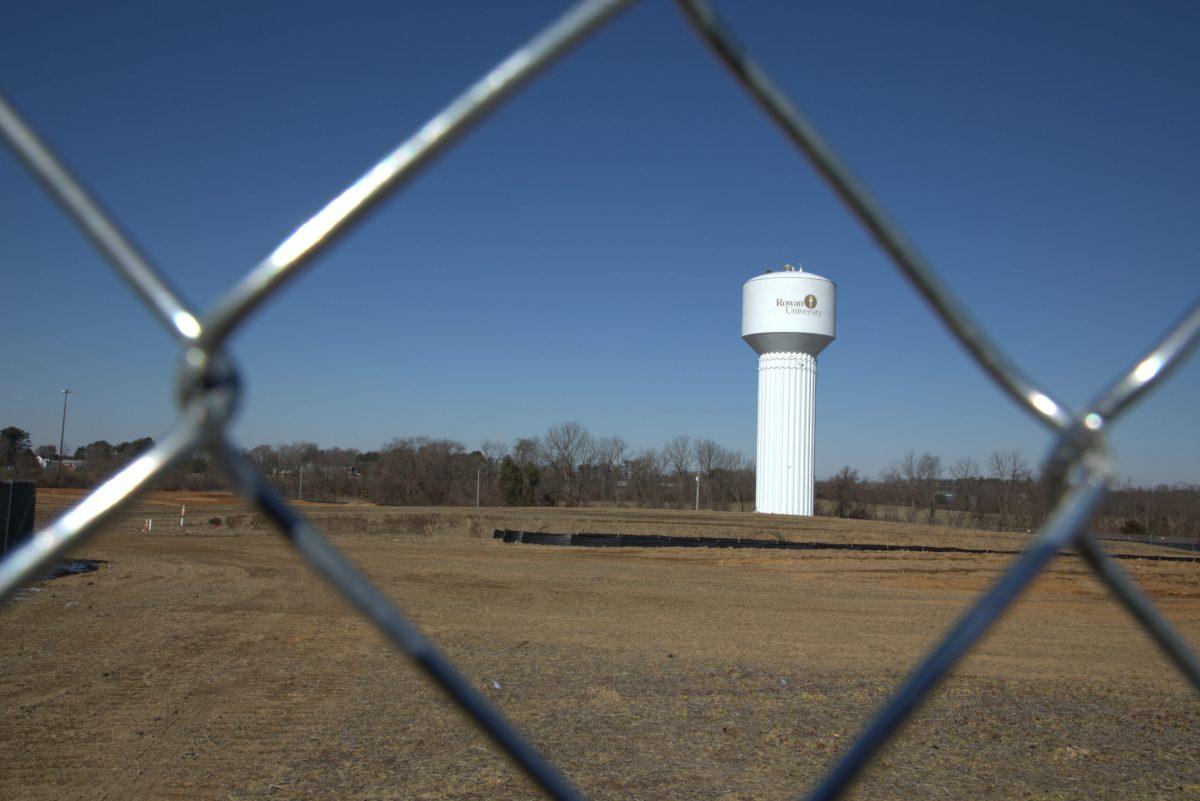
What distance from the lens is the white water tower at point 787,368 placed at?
4147cm

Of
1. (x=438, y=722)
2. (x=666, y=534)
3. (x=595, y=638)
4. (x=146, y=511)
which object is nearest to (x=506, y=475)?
(x=146, y=511)

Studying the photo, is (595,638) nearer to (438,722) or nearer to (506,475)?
(438,722)

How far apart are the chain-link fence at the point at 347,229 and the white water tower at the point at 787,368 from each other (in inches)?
1628

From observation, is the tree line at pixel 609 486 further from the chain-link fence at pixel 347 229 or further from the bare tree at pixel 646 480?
the chain-link fence at pixel 347 229

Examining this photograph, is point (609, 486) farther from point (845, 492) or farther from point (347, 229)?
point (347, 229)

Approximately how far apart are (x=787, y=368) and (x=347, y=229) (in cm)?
4249

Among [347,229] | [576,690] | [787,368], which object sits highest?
[787,368]

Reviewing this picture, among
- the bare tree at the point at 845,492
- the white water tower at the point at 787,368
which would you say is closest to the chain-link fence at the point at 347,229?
the white water tower at the point at 787,368

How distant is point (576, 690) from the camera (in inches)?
435

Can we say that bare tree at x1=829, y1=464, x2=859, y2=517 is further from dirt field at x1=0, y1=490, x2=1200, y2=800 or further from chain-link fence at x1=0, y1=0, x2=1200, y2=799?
chain-link fence at x1=0, y1=0, x2=1200, y2=799

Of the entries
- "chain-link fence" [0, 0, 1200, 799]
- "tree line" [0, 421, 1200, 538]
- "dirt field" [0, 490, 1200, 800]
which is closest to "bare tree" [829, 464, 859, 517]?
"tree line" [0, 421, 1200, 538]

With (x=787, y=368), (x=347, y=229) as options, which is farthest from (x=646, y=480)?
(x=347, y=229)

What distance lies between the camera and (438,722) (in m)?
9.44

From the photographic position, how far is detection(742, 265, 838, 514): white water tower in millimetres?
41469
